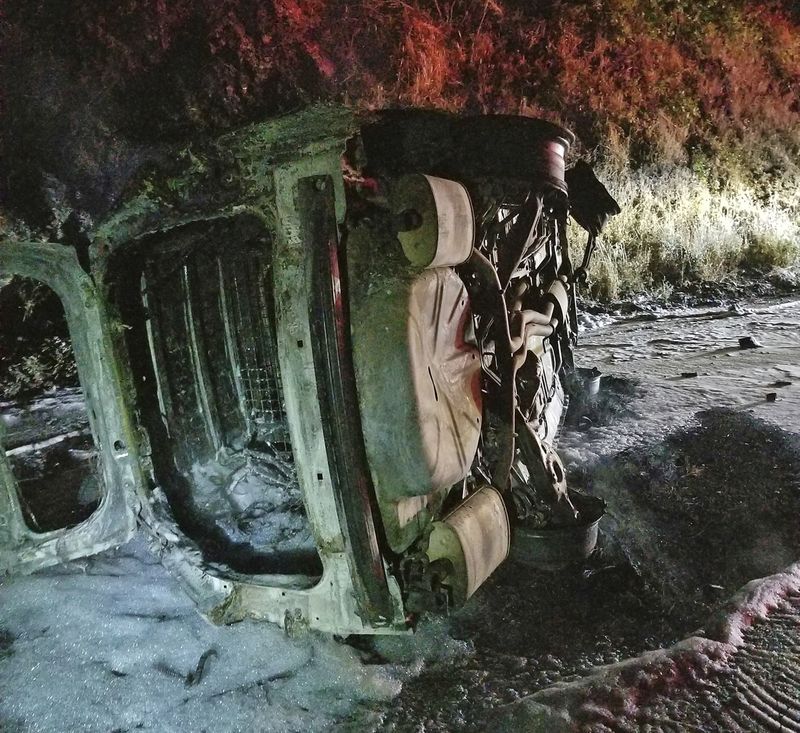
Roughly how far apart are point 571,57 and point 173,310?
10.2m

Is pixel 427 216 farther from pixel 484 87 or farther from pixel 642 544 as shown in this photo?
pixel 484 87

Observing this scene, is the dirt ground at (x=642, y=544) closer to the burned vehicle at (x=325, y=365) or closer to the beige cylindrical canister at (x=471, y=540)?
Answer: the burned vehicle at (x=325, y=365)

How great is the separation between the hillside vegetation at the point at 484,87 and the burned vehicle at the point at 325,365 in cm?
436

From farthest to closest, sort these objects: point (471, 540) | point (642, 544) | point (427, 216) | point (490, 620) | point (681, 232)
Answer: point (681, 232), point (642, 544), point (490, 620), point (471, 540), point (427, 216)

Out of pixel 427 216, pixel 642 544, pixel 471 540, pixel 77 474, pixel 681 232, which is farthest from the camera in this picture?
pixel 681 232

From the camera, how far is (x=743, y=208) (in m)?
11.2

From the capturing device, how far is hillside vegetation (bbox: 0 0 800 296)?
19.8 feet

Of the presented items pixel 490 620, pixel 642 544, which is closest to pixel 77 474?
pixel 490 620

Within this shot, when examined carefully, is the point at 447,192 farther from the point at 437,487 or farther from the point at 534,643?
the point at 534,643

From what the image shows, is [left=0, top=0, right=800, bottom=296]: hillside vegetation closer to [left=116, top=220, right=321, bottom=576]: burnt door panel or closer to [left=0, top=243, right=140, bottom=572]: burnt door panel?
[left=0, top=243, right=140, bottom=572]: burnt door panel

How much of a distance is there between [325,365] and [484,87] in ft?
30.8

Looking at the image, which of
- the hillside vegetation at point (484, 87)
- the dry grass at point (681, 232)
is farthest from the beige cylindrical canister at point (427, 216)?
the dry grass at point (681, 232)

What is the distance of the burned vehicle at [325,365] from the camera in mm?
1656

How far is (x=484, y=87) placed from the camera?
9430 mm
